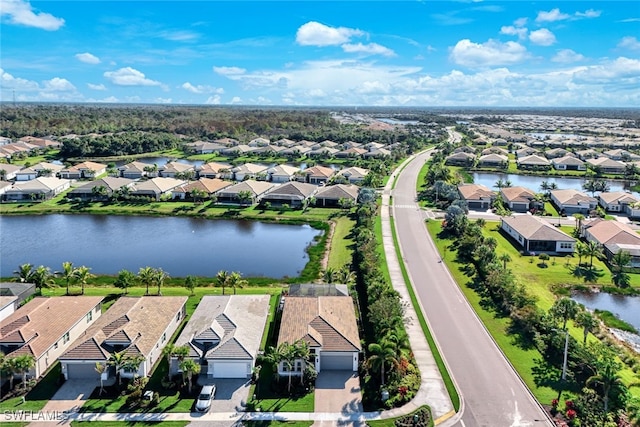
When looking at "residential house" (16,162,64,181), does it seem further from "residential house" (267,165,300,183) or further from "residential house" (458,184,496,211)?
"residential house" (458,184,496,211)

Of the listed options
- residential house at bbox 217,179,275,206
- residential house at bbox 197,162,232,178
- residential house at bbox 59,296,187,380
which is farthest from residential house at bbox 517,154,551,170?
residential house at bbox 59,296,187,380

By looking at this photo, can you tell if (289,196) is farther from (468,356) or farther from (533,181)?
(533,181)

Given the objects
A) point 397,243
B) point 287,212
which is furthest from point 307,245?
point 287,212

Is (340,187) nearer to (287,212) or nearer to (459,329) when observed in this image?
(287,212)

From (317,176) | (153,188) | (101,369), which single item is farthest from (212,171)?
(101,369)

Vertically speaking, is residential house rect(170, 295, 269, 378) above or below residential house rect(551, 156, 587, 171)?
below

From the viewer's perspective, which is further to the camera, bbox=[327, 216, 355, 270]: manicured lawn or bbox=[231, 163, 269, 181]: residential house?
bbox=[231, 163, 269, 181]: residential house
